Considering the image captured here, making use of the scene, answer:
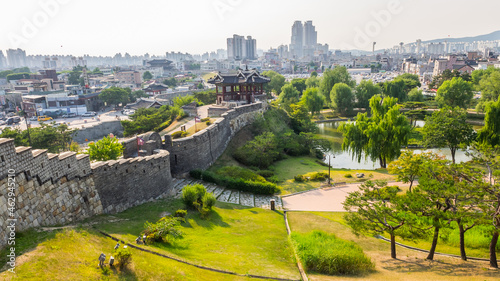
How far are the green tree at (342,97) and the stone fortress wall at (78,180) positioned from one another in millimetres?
40493

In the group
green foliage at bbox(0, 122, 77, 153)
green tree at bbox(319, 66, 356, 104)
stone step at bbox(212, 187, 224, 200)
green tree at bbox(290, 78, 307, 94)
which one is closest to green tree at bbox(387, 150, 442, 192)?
stone step at bbox(212, 187, 224, 200)

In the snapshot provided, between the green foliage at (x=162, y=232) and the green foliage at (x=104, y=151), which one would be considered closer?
the green foliage at (x=162, y=232)

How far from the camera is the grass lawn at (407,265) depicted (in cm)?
1087

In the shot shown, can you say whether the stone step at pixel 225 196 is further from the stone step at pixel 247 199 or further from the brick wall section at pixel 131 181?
the brick wall section at pixel 131 181

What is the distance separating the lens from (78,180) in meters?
12.6

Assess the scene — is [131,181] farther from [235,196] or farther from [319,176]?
[319,176]

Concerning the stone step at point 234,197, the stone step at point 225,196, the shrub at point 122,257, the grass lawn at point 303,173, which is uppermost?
the shrub at point 122,257

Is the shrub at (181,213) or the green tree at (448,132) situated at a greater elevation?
the green tree at (448,132)

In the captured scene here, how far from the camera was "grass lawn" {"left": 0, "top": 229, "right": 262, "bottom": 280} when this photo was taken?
7.59 meters

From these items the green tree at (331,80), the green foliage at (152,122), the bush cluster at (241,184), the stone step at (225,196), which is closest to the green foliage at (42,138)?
the green foliage at (152,122)

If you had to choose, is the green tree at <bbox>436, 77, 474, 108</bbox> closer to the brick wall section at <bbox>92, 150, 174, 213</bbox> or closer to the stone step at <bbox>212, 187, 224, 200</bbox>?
the stone step at <bbox>212, 187, 224, 200</bbox>

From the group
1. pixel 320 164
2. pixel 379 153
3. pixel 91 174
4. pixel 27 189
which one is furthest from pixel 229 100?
pixel 27 189

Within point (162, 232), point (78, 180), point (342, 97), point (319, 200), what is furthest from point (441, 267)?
point (342, 97)

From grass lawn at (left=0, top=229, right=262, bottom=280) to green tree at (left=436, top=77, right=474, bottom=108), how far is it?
52.5 metres
